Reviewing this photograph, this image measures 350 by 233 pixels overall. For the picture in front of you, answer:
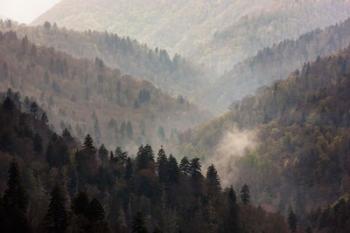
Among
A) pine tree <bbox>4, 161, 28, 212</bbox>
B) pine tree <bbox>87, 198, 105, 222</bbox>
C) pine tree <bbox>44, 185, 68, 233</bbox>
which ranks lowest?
pine tree <bbox>44, 185, 68, 233</bbox>

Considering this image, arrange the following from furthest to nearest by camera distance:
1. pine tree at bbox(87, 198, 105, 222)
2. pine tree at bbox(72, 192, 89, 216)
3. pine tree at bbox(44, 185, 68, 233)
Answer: pine tree at bbox(72, 192, 89, 216) < pine tree at bbox(87, 198, 105, 222) < pine tree at bbox(44, 185, 68, 233)

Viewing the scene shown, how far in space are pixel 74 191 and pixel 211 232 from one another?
3728cm

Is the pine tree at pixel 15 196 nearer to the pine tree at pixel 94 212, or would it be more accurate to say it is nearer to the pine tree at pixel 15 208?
the pine tree at pixel 15 208

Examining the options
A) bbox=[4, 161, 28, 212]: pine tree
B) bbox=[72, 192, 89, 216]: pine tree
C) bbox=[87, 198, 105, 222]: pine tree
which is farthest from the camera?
bbox=[72, 192, 89, 216]: pine tree

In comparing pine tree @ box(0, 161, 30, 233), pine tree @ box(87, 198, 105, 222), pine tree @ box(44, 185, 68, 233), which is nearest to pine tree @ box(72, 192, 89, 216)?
pine tree @ box(87, 198, 105, 222)

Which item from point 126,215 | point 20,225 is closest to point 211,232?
point 126,215

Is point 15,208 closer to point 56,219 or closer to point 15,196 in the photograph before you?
point 15,196

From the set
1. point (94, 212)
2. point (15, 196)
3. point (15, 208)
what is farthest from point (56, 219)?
point (15, 196)

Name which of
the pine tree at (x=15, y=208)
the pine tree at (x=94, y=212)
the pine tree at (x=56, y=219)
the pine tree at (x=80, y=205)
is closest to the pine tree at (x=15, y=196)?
the pine tree at (x=15, y=208)

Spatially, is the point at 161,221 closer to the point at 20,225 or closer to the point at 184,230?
the point at 184,230

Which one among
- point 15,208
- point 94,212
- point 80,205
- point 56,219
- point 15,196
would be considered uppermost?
Answer: point 15,196

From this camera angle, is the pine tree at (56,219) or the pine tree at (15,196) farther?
the pine tree at (15,196)

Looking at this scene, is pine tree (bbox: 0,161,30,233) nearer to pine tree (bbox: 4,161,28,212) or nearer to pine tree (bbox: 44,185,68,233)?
pine tree (bbox: 4,161,28,212)

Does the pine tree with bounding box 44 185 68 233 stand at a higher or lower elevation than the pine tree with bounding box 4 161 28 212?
lower
